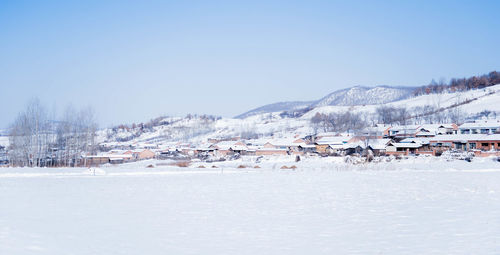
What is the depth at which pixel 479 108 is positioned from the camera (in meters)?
85.1

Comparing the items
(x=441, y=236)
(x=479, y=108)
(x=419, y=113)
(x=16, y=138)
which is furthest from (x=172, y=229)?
(x=419, y=113)

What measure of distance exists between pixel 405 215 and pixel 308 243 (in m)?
3.09

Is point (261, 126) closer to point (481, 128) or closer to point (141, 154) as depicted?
point (141, 154)

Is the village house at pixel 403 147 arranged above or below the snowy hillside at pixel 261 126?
below

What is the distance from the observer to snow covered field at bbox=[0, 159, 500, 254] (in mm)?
5965

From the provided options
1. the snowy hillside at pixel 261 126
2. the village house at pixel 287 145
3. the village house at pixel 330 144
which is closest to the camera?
the village house at pixel 330 144

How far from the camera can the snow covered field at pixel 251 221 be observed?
5.96 metres

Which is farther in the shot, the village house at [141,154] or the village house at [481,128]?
the village house at [141,154]

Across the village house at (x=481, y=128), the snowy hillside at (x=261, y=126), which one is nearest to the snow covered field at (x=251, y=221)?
the village house at (x=481, y=128)

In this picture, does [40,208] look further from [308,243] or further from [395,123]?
[395,123]

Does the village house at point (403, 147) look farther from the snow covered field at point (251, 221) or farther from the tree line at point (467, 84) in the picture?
the tree line at point (467, 84)

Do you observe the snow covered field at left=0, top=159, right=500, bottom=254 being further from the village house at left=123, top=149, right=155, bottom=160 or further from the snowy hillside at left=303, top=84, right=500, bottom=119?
the snowy hillside at left=303, top=84, right=500, bottom=119

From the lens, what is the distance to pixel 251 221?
7973 millimetres

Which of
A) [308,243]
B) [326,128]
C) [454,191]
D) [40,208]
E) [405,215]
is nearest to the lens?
[308,243]
